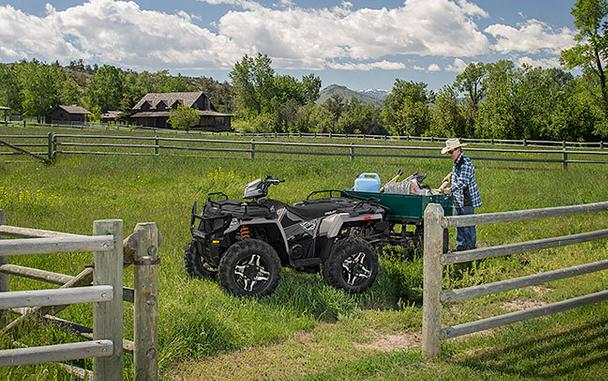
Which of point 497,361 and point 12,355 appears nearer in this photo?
point 12,355

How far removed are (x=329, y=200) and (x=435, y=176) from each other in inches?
447

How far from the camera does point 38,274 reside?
5.24 metres

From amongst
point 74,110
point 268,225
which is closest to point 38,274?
point 268,225

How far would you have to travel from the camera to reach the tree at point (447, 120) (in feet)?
239

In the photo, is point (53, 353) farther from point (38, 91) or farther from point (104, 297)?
point (38, 91)

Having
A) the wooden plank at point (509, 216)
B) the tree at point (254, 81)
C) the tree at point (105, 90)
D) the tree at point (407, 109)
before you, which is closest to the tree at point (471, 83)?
the tree at point (407, 109)

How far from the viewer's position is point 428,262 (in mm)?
5223

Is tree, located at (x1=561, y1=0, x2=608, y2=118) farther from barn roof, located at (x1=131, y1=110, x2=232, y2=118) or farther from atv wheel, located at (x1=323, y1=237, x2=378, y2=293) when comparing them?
barn roof, located at (x1=131, y1=110, x2=232, y2=118)

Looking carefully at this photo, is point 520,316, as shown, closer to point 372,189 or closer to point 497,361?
point 497,361

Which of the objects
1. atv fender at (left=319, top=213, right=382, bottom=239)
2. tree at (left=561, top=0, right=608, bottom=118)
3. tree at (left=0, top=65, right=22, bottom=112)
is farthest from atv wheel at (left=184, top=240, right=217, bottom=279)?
tree at (left=0, top=65, right=22, bottom=112)

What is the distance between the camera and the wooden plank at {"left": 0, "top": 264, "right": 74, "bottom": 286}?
5.09 metres

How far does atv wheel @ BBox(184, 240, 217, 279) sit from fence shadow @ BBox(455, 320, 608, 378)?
11.8 ft

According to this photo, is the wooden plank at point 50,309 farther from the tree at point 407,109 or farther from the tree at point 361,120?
the tree at point 361,120

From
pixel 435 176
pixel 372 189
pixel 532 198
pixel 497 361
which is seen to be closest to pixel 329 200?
pixel 372 189
